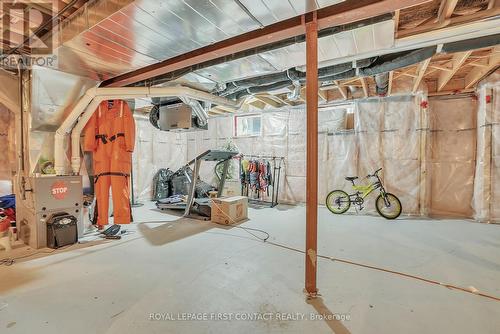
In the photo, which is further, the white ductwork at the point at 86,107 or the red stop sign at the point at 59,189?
the white ductwork at the point at 86,107

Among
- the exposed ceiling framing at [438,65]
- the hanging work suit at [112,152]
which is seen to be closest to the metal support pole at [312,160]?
the exposed ceiling framing at [438,65]

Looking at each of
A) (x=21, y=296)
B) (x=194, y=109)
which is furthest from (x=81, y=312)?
(x=194, y=109)

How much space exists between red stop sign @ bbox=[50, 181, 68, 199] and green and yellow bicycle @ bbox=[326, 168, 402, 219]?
4627mm

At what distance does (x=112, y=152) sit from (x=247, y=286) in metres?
2.77

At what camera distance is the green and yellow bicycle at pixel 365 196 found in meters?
4.52

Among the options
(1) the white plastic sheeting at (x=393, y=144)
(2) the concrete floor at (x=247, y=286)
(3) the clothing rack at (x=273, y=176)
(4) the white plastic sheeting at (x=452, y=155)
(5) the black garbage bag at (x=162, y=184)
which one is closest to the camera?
(2) the concrete floor at (x=247, y=286)

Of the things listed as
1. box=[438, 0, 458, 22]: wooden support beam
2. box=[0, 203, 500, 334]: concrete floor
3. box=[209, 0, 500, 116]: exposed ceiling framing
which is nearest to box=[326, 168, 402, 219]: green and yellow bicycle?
box=[0, 203, 500, 334]: concrete floor

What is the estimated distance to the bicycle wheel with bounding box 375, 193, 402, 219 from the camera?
4457 mm

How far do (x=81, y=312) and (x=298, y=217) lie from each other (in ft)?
11.8

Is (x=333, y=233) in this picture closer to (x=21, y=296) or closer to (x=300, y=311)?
(x=300, y=311)

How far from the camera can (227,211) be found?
4.04m

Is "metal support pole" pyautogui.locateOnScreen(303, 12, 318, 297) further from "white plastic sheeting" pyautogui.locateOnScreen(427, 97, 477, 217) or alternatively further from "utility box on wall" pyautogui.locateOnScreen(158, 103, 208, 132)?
"white plastic sheeting" pyautogui.locateOnScreen(427, 97, 477, 217)

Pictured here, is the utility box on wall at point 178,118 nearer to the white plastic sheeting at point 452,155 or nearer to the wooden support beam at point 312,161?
the wooden support beam at point 312,161

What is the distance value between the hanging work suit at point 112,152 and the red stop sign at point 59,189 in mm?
425
